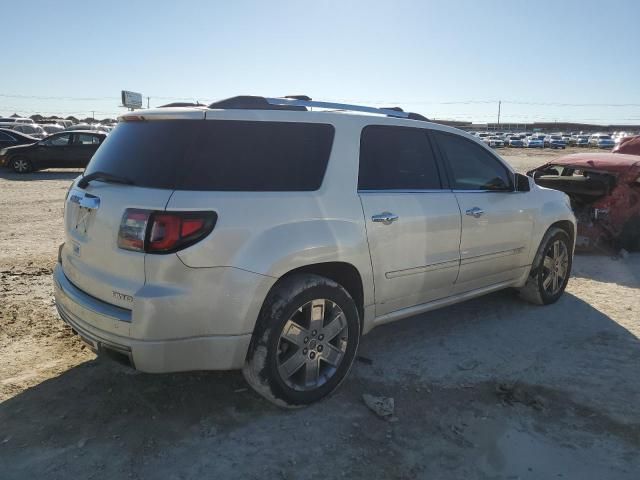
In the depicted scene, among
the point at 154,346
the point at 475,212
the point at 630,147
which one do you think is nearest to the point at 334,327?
the point at 154,346

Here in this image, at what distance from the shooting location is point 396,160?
389cm

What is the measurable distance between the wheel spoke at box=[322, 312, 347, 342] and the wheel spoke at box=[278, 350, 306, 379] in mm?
209

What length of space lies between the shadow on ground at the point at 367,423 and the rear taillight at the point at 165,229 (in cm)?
111

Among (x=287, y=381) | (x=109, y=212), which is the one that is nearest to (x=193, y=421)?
(x=287, y=381)

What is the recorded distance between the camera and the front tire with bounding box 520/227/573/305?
17.1ft

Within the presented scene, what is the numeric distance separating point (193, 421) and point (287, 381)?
60cm

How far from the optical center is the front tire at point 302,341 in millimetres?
3094

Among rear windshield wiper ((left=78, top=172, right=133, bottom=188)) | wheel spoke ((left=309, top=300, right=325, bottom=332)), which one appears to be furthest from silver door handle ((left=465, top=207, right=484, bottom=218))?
rear windshield wiper ((left=78, top=172, right=133, bottom=188))

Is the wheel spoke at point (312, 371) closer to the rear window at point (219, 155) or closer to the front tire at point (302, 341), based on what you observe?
the front tire at point (302, 341)

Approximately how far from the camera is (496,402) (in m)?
3.49

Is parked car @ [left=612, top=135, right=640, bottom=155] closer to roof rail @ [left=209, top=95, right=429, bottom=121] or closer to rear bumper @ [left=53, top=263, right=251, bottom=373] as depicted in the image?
roof rail @ [left=209, top=95, right=429, bottom=121]

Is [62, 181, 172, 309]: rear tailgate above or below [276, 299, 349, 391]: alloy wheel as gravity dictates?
above

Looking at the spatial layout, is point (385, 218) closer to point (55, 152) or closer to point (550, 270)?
point (550, 270)

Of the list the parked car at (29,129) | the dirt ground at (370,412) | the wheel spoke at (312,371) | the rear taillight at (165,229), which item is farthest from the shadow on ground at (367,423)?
the parked car at (29,129)
